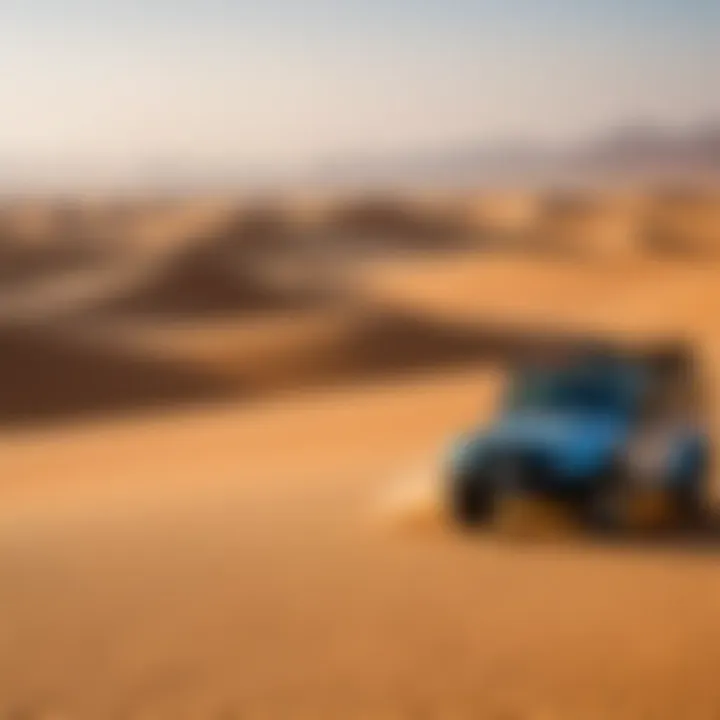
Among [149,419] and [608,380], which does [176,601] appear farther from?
[149,419]

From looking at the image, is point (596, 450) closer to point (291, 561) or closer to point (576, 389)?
point (576, 389)

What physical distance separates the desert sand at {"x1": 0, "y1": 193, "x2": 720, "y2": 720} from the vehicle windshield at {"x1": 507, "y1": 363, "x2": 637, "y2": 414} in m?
0.93

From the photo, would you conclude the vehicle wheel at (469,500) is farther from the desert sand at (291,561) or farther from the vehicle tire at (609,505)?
the vehicle tire at (609,505)

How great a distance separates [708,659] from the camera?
532 centimetres

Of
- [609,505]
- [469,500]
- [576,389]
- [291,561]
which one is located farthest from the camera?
[576,389]

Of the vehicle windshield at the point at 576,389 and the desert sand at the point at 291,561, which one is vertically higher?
the vehicle windshield at the point at 576,389

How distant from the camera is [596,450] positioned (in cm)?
743

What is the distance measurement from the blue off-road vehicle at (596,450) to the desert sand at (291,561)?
339 millimetres

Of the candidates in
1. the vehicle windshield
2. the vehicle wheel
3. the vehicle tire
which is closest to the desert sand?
the vehicle wheel

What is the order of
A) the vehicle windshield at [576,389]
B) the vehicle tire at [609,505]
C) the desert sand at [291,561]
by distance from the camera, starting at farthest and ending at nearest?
1. the vehicle windshield at [576,389]
2. the vehicle tire at [609,505]
3. the desert sand at [291,561]

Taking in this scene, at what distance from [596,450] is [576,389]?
0.88 metres

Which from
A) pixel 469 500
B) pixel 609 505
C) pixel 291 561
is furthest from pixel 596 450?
pixel 291 561

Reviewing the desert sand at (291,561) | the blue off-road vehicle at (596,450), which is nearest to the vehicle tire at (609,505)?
the blue off-road vehicle at (596,450)

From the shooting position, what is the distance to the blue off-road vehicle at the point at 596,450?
744 cm
